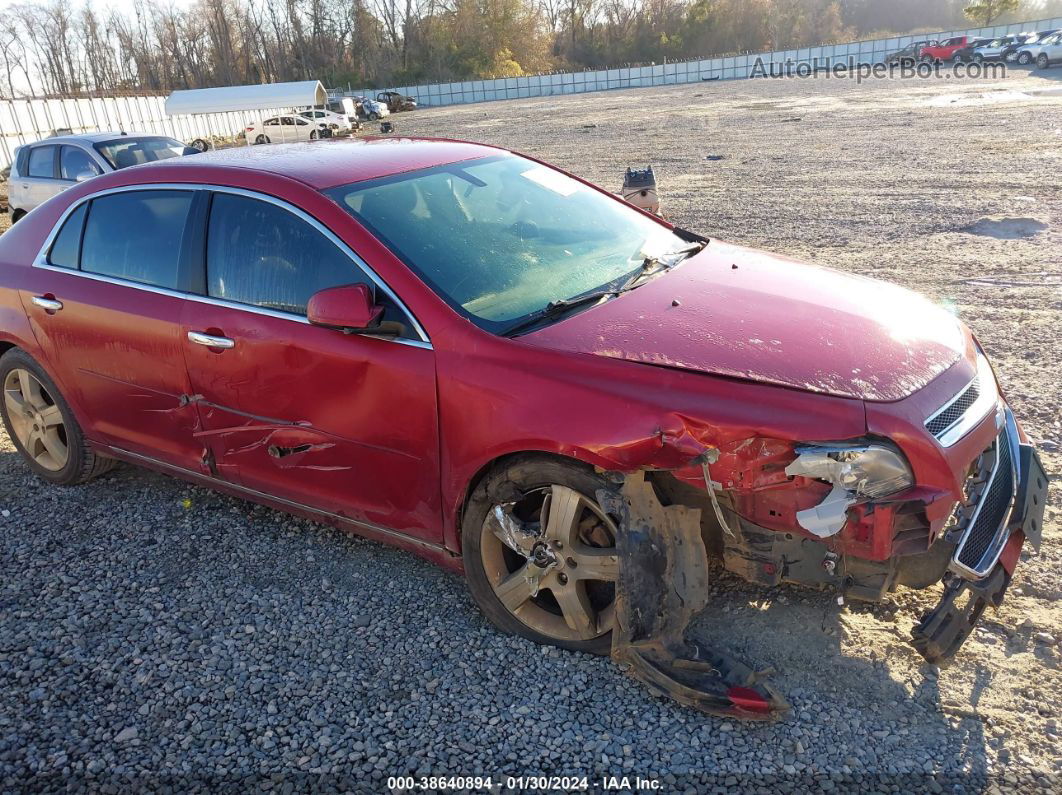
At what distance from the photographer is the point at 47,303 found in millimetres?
4133

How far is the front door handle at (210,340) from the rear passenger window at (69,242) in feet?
3.64

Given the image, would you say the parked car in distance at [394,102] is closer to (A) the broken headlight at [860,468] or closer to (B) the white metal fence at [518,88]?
(B) the white metal fence at [518,88]

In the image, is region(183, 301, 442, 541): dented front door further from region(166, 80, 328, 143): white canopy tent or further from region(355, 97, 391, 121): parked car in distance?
region(355, 97, 391, 121): parked car in distance

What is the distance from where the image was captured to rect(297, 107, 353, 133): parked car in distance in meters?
35.2

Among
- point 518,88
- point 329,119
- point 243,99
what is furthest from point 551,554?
point 518,88

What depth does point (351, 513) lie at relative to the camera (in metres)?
3.42

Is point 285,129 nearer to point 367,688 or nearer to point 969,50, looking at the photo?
point 367,688

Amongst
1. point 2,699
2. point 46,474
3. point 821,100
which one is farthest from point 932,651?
point 821,100

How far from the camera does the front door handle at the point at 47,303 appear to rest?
409cm

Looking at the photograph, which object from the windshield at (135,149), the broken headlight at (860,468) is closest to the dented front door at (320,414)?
the broken headlight at (860,468)

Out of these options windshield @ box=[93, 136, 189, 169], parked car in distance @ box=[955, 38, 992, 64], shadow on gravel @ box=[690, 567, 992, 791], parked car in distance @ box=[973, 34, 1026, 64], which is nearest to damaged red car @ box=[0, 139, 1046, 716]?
shadow on gravel @ box=[690, 567, 992, 791]

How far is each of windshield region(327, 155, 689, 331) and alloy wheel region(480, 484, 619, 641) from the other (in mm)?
694

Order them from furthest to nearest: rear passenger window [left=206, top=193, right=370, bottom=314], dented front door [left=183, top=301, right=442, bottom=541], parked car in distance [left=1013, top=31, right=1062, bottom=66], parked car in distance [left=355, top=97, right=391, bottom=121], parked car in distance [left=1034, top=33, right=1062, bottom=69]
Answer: parked car in distance [left=355, top=97, right=391, bottom=121], parked car in distance [left=1013, top=31, right=1062, bottom=66], parked car in distance [left=1034, top=33, right=1062, bottom=69], rear passenger window [left=206, top=193, right=370, bottom=314], dented front door [left=183, top=301, right=442, bottom=541]

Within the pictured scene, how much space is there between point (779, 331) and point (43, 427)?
4.04 metres
